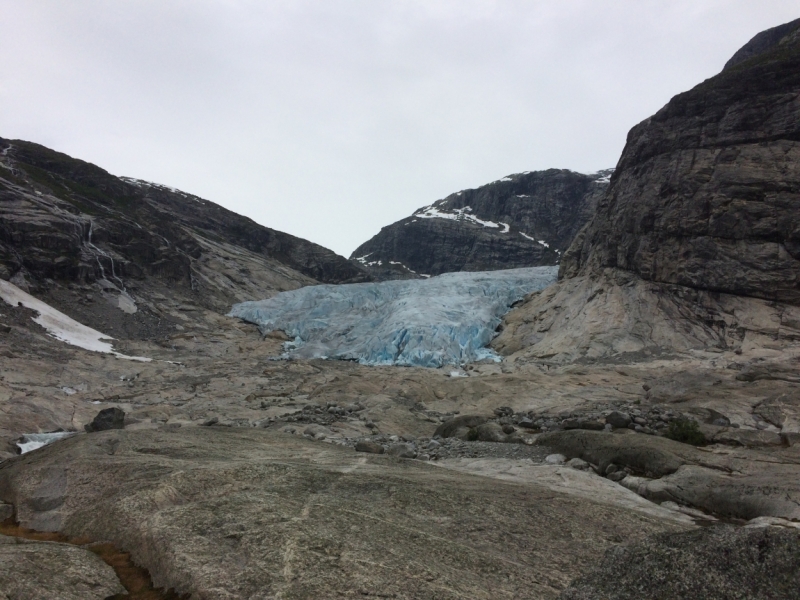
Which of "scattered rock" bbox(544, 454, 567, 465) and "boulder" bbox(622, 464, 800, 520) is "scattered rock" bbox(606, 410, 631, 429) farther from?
"boulder" bbox(622, 464, 800, 520)

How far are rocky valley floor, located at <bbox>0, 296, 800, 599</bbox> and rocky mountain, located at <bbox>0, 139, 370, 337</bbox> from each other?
26.9m

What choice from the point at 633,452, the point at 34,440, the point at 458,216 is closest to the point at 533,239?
the point at 458,216

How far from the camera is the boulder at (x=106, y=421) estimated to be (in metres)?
12.9

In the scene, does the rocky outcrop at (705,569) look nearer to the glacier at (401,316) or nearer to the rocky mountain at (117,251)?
the glacier at (401,316)

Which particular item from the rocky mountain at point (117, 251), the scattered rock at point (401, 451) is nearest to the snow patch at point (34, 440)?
the scattered rock at point (401, 451)

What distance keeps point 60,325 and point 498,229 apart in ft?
355

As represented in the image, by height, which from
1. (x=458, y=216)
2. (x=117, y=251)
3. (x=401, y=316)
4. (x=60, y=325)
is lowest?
(x=60, y=325)

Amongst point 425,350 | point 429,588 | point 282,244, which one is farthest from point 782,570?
point 282,244

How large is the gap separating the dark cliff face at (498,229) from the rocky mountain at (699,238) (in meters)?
67.1

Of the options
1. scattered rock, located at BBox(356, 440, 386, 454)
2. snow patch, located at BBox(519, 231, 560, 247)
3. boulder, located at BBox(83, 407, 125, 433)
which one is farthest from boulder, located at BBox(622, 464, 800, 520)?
snow patch, located at BBox(519, 231, 560, 247)

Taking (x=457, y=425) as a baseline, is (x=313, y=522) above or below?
above

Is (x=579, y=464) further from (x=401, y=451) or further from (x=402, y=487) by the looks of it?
(x=402, y=487)

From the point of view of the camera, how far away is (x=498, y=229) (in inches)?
4963

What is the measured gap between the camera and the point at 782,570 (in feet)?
11.9
